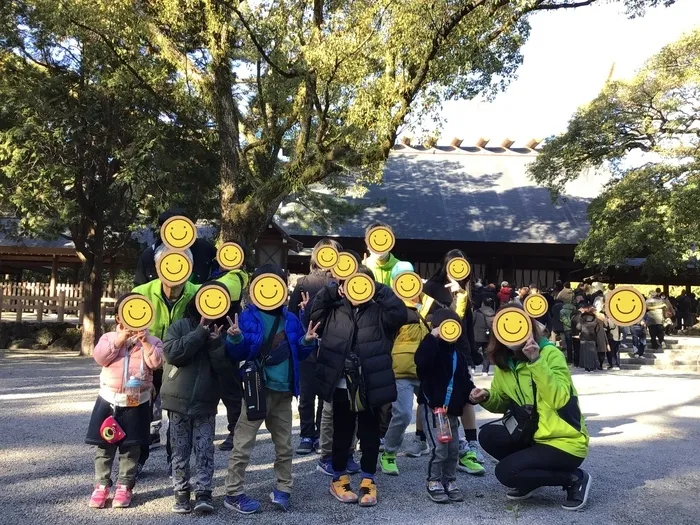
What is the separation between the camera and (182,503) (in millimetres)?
3246

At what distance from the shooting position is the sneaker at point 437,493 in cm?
351

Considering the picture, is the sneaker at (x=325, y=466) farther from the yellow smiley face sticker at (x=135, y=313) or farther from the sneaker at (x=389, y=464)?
the yellow smiley face sticker at (x=135, y=313)

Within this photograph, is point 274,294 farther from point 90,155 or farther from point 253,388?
point 90,155

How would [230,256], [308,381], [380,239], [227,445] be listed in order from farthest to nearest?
[227,445], [308,381], [380,239], [230,256]

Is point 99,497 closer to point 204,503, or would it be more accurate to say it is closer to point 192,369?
point 204,503

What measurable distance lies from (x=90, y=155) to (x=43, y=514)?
9.03 meters

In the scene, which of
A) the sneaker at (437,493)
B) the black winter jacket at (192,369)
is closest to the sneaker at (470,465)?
the sneaker at (437,493)

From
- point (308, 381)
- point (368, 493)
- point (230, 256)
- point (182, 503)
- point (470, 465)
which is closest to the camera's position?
point (182, 503)

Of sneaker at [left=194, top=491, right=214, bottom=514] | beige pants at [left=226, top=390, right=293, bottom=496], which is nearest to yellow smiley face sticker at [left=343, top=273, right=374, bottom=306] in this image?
beige pants at [left=226, top=390, right=293, bottom=496]

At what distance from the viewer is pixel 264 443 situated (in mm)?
4863

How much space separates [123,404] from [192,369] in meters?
0.46

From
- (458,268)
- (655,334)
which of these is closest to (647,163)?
(655,334)

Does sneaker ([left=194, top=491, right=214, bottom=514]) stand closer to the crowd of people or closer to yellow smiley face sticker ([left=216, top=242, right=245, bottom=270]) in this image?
the crowd of people

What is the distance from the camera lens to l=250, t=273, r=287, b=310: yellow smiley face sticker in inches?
133
